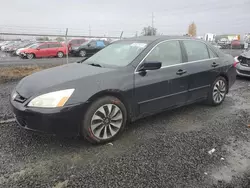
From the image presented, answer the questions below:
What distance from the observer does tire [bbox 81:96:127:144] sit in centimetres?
299

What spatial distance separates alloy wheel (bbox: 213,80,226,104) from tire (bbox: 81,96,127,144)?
2.46 m

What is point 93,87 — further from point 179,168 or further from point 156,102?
point 179,168

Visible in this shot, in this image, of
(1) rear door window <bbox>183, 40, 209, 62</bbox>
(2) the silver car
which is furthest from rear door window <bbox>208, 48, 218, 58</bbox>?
(2) the silver car

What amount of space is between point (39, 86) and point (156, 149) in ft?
5.95

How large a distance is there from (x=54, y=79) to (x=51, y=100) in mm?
466

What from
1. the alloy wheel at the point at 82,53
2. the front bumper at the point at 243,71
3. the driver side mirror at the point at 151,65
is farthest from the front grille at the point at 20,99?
the alloy wheel at the point at 82,53

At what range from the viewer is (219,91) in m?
4.88

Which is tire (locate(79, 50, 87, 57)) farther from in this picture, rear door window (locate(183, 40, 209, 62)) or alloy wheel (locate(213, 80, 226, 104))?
alloy wheel (locate(213, 80, 226, 104))

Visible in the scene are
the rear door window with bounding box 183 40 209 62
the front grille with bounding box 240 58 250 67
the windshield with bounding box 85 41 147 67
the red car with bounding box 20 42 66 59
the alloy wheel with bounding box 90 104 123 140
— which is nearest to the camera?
the alloy wheel with bounding box 90 104 123 140

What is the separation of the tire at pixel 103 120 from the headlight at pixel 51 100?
1.15 feet

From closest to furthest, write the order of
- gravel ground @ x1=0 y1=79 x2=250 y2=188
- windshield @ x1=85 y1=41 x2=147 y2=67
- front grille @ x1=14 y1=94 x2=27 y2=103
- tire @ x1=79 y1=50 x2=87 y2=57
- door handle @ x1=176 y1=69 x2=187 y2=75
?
gravel ground @ x1=0 y1=79 x2=250 y2=188 < front grille @ x1=14 y1=94 x2=27 y2=103 < windshield @ x1=85 y1=41 x2=147 y2=67 < door handle @ x1=176 y1=69 x2=187 y2=75 < tire @ x1=79 y1=50 x2=87 y2=57

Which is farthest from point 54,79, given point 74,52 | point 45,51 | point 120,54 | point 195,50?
point 74,52

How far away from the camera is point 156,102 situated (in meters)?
3.69

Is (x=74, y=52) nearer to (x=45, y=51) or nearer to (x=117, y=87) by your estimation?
(x=45, y=51)
